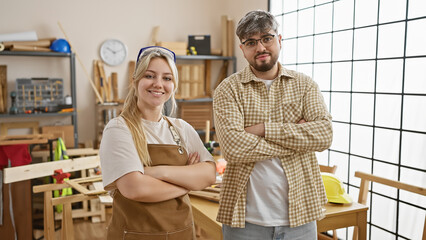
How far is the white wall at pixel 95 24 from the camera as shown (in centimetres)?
484

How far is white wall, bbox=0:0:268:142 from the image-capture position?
4836 mm

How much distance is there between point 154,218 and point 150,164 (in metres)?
0.21

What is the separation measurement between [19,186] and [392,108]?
3256 mm

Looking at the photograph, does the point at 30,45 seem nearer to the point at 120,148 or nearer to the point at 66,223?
the point at 66,223

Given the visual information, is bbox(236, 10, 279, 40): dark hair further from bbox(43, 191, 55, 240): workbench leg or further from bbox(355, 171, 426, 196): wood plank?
bbox(43, 191, 55, 240): workbench leg

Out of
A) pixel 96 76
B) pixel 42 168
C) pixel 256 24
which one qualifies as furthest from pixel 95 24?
pixel 256 24

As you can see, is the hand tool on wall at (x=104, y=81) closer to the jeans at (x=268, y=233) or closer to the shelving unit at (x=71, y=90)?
the shelving unit at (x=71, y=90)

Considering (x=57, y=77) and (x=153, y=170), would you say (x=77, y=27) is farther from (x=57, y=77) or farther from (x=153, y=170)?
(x=153, y=170)

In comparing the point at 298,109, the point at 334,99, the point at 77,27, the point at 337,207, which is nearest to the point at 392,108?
the point at 334,99

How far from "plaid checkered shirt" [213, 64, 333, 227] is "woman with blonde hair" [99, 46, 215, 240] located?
144mm

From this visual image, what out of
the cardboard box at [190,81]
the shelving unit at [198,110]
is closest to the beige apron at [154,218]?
the shelving unit at [198,110]

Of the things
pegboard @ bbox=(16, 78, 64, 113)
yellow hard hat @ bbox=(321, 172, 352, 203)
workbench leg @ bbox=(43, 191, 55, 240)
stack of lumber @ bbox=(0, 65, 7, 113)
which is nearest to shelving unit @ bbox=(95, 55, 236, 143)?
pegboard @ bbox=(16, 78, 64, 113)

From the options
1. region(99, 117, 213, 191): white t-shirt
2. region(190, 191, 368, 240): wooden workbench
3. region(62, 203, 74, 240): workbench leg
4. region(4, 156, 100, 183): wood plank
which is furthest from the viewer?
region(4, 156, 100, 183): wood plank

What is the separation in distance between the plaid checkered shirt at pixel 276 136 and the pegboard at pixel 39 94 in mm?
3444
